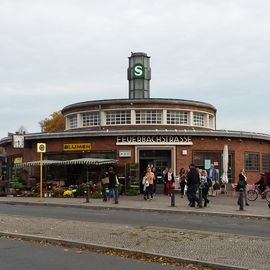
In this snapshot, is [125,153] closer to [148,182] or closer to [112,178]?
[148,182]

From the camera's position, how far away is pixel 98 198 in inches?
1110

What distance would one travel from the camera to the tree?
74188 millimetres

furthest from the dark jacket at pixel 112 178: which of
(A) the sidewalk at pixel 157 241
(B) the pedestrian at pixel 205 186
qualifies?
(A) the sidewalk at pixel 157 241

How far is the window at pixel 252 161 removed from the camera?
34875mm

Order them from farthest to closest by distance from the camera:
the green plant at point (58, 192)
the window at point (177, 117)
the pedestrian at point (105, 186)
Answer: the window at point (177, 117) → the green plant at point (58, 192) → the pedestrian at point (105, 186)

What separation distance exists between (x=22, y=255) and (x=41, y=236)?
6.41 feet

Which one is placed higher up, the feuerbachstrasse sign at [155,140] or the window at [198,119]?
the window at [198,119]

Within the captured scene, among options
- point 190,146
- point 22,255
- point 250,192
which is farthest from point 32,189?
point 22,255

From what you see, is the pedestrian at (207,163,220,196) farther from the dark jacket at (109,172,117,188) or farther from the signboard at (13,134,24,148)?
the signboard at (13,134,24,148)

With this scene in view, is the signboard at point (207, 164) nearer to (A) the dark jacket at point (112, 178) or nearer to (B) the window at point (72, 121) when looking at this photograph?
(A) the dark jacket at point (112, 178)

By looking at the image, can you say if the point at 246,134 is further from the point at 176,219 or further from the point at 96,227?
the point at 96,227

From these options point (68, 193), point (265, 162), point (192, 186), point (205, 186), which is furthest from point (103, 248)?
point (265, 162)

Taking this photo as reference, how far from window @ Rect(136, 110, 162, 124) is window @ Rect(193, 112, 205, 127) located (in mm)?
2913

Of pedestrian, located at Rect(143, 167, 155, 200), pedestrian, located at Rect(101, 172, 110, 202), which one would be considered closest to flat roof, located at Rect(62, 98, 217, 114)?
pedestrian, located at Rect(101, 172, 110, 202)
